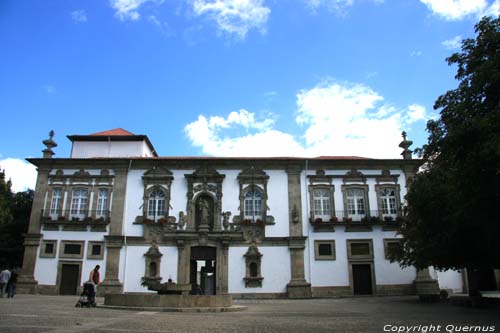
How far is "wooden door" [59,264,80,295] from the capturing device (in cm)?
2469

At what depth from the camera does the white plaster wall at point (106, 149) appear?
29719 millimetres

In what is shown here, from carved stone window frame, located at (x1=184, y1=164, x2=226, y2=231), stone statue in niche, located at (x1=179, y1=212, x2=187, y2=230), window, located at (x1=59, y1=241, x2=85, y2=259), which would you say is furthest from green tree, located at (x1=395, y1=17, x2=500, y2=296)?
window, located at (x1=59, y1=241, x2=85, y2=259)

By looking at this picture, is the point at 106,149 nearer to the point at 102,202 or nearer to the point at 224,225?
the point at 102,202

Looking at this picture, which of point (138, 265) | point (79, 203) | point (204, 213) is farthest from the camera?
point (79, 203)

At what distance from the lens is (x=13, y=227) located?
103ft

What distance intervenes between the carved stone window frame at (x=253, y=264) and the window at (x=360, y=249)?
5591 mm

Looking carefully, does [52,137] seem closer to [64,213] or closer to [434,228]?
[64,213]

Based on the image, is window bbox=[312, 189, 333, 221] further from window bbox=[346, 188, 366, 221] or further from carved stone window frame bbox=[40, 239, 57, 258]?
carved stone window frame bbox=[40, 239, 57, 258]

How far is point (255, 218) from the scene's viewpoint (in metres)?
25.9

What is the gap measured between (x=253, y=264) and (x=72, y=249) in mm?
11200

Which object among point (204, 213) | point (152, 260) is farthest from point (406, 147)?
point (152, 260)

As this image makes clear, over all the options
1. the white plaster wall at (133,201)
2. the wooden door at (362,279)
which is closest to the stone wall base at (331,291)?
the wooden door at (362,279)

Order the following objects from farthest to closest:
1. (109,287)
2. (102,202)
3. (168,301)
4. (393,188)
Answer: (393,188) < (102,202) < (109,287) < (168,301)

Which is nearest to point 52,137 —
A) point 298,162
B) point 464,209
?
point 298,162
